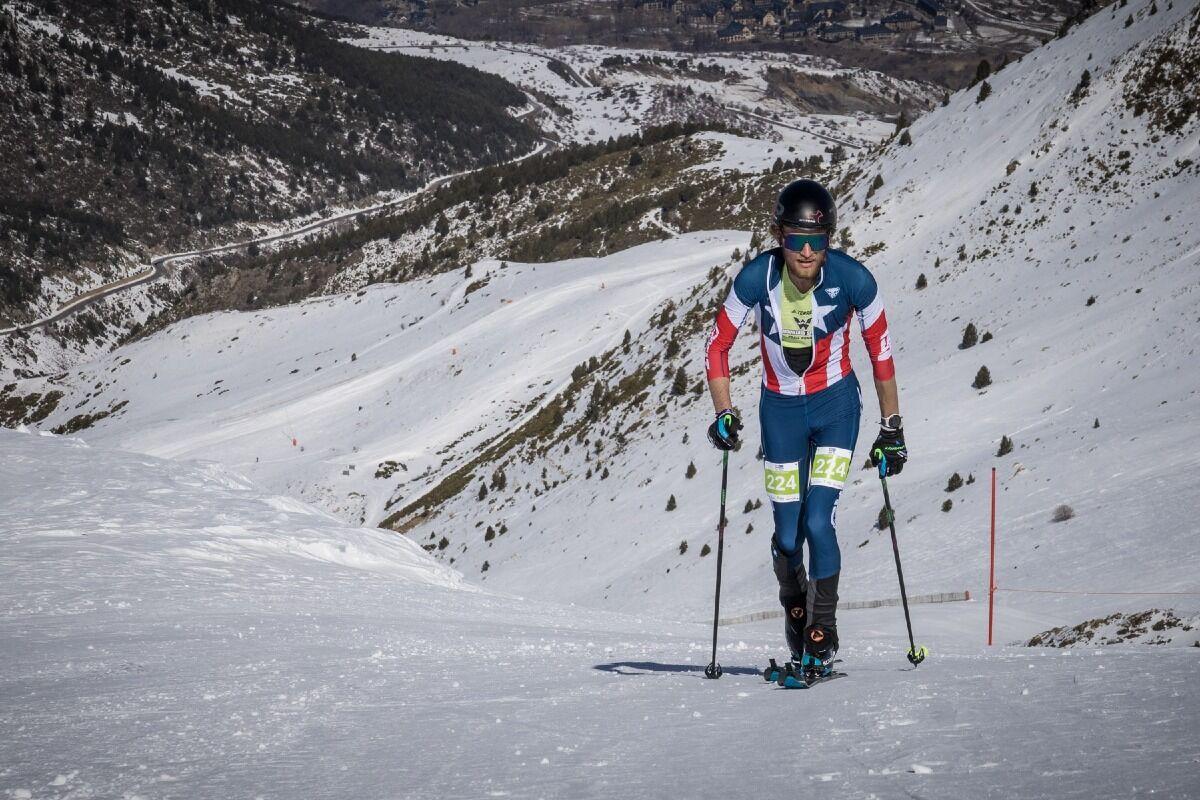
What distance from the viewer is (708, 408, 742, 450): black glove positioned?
743 cm

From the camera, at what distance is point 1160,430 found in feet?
59.4

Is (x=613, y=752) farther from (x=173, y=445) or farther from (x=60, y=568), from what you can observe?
(x=173, y=445)

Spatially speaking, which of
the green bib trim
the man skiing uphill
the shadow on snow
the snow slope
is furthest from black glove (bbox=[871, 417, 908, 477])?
the snow slope

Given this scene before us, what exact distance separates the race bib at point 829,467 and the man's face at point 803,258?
4.19 ft

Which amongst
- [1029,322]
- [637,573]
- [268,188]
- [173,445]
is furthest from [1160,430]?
[268,188]

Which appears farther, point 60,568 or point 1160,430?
point 1160,430

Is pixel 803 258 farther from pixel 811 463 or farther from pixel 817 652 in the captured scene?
pixel 817 652

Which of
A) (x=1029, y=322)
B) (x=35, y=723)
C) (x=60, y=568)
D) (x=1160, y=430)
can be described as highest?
(x=1029, y=322)

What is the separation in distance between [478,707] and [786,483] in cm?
285

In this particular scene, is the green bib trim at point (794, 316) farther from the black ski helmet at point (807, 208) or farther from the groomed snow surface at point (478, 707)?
the groomed snow surface at point (478, 707)

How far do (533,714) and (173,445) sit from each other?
5330 centimetres

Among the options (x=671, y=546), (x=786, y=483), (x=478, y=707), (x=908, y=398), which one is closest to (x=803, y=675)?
(x=786, y=483)

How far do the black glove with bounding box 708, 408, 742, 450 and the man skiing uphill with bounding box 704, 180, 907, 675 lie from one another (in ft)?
0.04

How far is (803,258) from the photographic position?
23.3 ft
